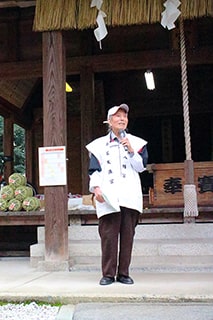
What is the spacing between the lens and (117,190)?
11.9ft

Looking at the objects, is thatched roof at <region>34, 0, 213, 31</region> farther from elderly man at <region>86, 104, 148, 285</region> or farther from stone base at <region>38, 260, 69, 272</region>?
stone base at <region>38, 260, 69, 272</region>

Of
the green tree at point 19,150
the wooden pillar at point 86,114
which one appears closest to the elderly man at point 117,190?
the wooden pillar at point 86,114

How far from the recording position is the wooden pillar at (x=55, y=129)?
439 centimetres

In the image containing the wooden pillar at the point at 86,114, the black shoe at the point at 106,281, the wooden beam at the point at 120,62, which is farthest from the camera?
the wooden pillar at the point at 86,114

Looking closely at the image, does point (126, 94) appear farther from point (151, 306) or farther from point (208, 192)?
point (151, 306)

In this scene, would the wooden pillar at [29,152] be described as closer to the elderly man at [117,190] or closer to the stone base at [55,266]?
the stone base at [55,266]

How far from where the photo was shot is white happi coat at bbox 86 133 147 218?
361 cm

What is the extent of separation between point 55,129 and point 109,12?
1.28m

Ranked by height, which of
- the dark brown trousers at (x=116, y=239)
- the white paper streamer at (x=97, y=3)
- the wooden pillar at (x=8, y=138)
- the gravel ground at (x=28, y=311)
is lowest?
the gravel ground at (x=28, y=311)

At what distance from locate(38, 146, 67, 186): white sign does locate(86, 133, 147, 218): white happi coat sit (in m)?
0.78

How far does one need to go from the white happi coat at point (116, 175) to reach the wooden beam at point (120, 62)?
3414mm

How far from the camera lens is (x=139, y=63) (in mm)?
6902

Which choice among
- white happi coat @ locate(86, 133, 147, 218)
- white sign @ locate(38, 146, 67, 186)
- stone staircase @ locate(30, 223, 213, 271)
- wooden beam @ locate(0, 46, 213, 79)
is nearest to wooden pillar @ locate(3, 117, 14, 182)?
wooden beam @ locate(0, 46, 213, 79)

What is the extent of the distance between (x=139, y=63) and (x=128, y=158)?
3535 mm
